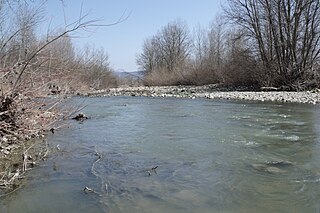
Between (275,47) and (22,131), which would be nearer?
(22,131)

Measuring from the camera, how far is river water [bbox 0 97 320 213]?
15.0ft

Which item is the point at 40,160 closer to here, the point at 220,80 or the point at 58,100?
the point at 58,100

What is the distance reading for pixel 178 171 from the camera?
19.5ft

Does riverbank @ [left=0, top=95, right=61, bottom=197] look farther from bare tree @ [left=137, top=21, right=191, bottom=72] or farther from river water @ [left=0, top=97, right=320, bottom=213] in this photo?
bare tree @ [left=137, top=21, right=191, bottom=72]

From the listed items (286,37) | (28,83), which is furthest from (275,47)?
(28,83)

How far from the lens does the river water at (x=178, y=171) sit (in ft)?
15.0

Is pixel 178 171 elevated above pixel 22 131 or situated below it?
below

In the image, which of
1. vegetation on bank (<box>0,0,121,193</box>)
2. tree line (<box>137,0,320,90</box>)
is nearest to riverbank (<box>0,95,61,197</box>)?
vegetation on bank (<box>0,0,121,193</box>)

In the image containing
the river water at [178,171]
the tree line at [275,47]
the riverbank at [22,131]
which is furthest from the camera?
the tree line at [275,47]

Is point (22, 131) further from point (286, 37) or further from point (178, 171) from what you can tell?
point (286, 37)

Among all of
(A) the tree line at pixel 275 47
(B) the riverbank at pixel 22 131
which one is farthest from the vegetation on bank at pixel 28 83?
(A) the tree line at pixel 275 47

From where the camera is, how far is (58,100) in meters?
9.19

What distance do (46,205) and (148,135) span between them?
4.93 m

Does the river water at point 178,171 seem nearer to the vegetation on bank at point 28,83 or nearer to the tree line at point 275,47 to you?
the vegetation on bank at point 28,83
